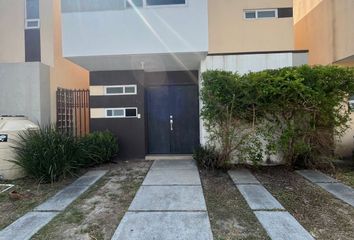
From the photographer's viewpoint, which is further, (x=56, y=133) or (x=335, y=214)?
(x=56, y=133)

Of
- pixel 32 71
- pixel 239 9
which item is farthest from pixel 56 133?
pixel 239 9

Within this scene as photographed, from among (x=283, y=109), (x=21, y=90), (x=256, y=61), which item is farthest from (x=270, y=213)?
(x=21, y=90)

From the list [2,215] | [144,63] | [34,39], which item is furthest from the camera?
[34,39]

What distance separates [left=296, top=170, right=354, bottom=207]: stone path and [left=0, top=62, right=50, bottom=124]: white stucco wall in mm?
7807

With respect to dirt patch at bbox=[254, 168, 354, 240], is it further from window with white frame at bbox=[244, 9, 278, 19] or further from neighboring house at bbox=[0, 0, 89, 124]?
neighboring house at bbox=[0, 0, 89, 124]

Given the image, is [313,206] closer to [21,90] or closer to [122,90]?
[122,90]

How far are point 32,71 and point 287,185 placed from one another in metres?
7.92

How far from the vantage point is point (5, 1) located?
1137cm

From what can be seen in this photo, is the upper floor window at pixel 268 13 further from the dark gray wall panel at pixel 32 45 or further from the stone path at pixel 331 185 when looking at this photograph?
the dark gray wall panel at pixel 32 45

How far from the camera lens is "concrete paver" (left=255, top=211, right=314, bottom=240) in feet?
12.0

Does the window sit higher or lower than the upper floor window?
lower

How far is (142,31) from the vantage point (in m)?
7.27

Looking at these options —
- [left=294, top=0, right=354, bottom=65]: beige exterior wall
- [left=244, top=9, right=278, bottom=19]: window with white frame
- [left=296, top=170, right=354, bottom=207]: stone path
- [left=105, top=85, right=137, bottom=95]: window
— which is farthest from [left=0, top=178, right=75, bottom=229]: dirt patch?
[left=294, top=0, right=354, bottom=65]: beige exterior wall

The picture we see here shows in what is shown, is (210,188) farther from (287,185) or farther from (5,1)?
(5,1)
